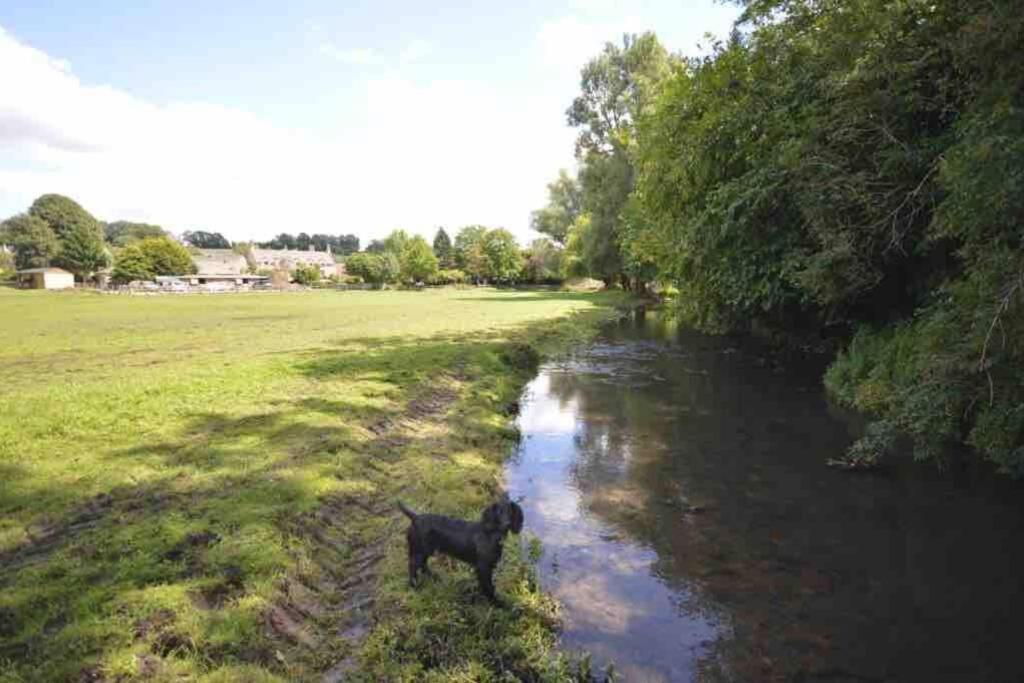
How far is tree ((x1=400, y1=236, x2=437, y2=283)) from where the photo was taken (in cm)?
11125

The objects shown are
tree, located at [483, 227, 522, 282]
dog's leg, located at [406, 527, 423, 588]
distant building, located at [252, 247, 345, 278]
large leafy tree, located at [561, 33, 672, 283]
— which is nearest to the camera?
dog's leg, located at [406, 527, 423, 588]

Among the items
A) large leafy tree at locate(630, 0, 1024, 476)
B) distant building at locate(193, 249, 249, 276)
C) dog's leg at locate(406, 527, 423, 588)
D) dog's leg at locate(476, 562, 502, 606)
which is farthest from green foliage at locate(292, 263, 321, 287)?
dog's leg at locate(476, 562, 502, 606)

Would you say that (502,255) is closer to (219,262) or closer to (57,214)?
(219,262)

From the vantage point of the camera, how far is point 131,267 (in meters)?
102

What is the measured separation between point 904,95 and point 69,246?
453ft

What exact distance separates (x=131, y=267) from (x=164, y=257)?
759cm

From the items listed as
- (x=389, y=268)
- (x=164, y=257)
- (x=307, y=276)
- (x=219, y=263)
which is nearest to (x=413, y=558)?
Answer: (x=389, y=268)

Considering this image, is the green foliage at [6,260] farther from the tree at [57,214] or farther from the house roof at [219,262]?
the house roof at [219,262]

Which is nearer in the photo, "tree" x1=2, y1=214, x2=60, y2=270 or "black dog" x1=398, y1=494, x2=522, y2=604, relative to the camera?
"black dog" x1=398, y1=494, x2=522, y2=604

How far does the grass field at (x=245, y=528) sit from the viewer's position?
187 inches

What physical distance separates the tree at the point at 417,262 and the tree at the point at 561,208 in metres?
28.0

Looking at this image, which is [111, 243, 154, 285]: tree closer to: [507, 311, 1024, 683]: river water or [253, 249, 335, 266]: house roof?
[253, 249, 335, 266]: house roof

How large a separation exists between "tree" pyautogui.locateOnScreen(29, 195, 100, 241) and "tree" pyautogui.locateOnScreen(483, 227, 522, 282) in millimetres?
85551

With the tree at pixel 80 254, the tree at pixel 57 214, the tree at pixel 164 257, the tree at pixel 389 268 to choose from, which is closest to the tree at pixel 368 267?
the tree at pixel 389 268
